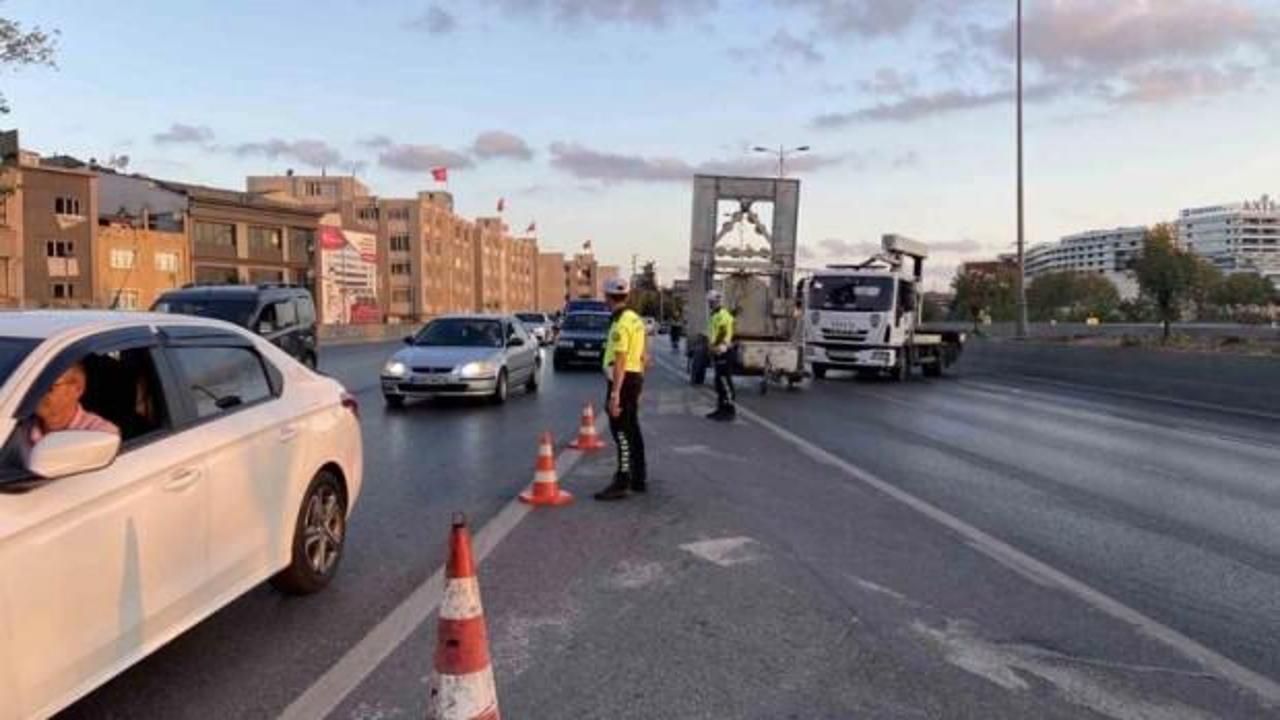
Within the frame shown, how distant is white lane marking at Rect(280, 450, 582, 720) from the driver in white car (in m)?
1.28

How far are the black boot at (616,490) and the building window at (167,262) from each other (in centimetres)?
7789

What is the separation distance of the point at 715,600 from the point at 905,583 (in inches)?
46.8

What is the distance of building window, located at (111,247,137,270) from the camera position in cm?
7506

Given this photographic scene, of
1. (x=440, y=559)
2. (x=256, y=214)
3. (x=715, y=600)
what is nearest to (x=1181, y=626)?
(x=715, y=600)

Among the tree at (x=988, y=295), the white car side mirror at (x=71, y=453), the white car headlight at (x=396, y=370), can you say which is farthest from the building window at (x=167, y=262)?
the white car side mirror at (x=71, y=453)

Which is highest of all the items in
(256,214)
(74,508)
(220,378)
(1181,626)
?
(256,214)

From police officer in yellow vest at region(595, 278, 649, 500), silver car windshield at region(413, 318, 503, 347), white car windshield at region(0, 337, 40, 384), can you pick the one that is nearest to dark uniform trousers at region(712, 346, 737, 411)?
silver car windshield at region(413, 318, 503, 347)

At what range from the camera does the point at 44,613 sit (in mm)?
3664

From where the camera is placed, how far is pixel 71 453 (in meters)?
3.75

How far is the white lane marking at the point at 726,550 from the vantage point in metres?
7.14

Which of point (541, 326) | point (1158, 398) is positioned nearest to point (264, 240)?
point (541, 326)

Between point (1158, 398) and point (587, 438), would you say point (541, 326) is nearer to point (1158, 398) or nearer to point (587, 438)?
point (1158, 398)

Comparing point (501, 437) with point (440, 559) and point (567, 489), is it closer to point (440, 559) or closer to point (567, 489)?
point (567, 489)

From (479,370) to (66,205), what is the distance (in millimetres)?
63191
